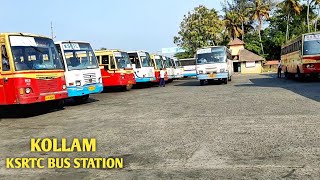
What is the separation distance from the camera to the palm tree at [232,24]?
2859 inches

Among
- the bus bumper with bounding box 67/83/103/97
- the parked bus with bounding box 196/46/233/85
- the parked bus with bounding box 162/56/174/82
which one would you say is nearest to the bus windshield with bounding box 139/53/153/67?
the parked bus with bounding box 196/46/233/85

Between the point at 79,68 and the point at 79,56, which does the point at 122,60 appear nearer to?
the point at 79,56

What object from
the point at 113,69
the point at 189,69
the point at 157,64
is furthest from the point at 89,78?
the point at 189,69

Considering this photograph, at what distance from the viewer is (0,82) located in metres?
11.5

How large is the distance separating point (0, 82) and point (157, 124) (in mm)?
5511

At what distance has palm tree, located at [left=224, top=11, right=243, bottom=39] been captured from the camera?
7262 centimetres

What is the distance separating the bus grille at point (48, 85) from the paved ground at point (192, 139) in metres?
0.89

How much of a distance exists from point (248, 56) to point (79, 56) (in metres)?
56.0

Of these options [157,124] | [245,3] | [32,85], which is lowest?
[157,124]

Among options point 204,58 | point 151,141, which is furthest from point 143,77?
point 151,141

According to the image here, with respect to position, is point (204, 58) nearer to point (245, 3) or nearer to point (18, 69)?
point (18, 69)

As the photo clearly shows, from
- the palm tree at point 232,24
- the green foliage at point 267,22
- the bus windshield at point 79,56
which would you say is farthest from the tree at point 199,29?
the bus windshield at point 79,56

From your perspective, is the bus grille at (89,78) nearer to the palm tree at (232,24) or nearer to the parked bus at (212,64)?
the parked bus at (212,64)

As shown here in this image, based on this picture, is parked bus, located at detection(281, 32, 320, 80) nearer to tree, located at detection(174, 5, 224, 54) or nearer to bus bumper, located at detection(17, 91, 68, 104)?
bus bumper, located at detection(17, 91, 68, 104)
